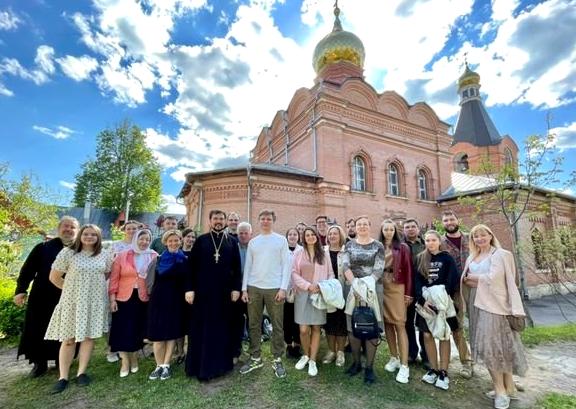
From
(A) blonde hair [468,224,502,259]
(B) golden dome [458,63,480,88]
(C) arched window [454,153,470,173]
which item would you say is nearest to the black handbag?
(A) blonde hair [468,224,502,259]

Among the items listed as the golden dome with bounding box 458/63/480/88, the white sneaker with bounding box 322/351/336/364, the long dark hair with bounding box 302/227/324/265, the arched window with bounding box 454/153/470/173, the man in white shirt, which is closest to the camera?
the man in white shirt

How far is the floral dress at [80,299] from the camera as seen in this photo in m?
3.64

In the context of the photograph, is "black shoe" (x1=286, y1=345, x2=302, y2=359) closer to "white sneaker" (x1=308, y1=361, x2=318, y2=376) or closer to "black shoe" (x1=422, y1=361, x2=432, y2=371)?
A: "white sneaker" (x1=308, y1=361, x2=318, y2=376)

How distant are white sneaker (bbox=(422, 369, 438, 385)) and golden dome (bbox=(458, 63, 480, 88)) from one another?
3283cm

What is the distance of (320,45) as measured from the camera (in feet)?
57.0

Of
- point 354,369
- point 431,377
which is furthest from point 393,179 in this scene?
point 354,369

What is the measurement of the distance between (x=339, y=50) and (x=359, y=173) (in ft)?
24.9

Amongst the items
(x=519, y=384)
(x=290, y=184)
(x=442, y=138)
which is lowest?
(x=519, y=384)

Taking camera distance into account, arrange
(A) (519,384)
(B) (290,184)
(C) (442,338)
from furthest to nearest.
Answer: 1. (B) (290,184)
2. (A) (519,384)
3. (C) (442,338)

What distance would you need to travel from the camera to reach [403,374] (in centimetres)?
382

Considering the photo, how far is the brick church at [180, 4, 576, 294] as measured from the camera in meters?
11.5

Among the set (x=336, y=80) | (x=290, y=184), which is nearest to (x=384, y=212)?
(x=290, y=184)

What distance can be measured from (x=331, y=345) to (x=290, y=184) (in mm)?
8124

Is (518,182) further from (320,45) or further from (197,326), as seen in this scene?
(320,45)
